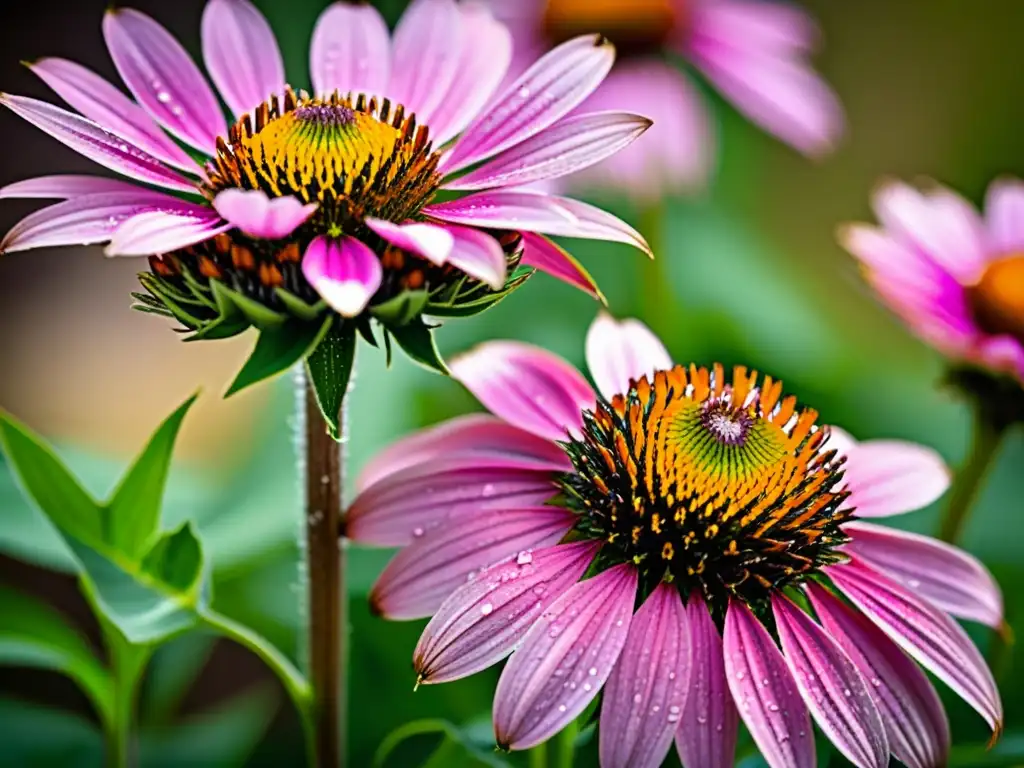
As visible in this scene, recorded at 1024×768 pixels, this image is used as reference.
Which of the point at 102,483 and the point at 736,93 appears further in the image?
the point at 736,93

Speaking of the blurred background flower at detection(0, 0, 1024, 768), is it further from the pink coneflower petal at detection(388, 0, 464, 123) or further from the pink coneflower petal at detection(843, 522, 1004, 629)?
the pink coneflower petal at detection(388, 0, 464, 123)

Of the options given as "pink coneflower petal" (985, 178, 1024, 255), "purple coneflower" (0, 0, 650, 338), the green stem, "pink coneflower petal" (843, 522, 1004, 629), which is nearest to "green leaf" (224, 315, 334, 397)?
"purple coneflower" (0, 0, 650, 338)

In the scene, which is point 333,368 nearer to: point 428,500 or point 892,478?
point 428,500

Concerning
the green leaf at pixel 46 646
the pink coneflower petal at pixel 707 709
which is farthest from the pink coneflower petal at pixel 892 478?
the green leaf at pixel 46 646

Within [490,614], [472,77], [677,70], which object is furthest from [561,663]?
[677,70]

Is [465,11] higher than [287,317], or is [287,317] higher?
[465,11]

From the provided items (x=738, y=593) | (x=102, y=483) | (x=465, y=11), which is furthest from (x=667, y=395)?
(x=102, y=483)

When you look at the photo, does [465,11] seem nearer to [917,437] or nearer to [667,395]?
[667,395]
